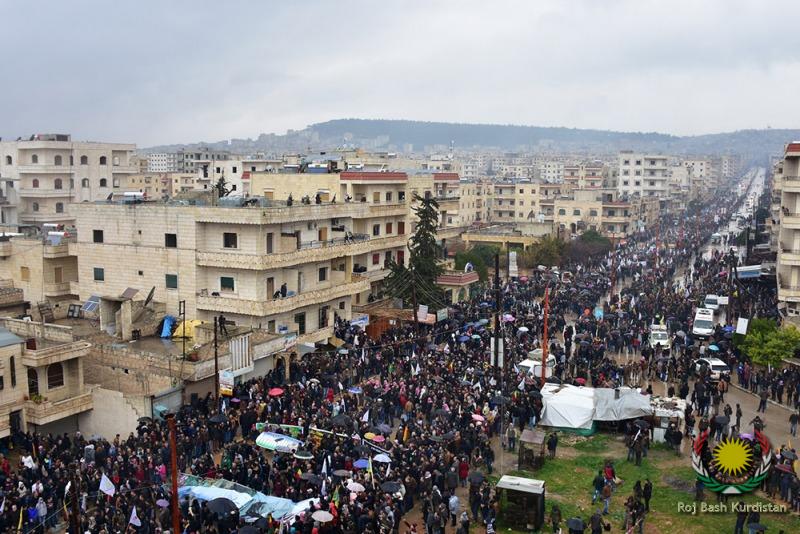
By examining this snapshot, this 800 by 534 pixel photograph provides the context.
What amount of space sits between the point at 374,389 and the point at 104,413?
1002 cm

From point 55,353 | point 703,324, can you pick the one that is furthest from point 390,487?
point 703,324

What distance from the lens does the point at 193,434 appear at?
2597 cm

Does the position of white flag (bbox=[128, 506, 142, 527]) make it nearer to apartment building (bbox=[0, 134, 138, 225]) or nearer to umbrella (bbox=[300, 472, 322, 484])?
umbrella (bbox=[300, 472, 322, 484])

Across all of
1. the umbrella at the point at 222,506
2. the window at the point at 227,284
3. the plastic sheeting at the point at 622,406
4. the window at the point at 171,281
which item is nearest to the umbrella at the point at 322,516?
the umbrella at the point at 222,506

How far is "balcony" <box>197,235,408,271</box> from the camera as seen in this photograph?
36656mm

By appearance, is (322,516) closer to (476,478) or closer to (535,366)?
(476,478)

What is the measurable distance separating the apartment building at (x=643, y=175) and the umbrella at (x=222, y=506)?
4645 inches

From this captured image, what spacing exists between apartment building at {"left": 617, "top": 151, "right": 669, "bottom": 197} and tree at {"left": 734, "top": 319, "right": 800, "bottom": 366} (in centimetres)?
9767

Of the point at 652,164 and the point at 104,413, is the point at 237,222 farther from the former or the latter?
the point at 652,164

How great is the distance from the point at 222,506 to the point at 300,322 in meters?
19.8

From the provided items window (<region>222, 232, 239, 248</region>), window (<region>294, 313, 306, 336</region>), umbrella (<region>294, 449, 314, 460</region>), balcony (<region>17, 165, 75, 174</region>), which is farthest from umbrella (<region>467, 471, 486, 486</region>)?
balcony (<region>17, 165, 75, 174</region>)

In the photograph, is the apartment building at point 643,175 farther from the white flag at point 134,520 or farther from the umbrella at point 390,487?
the white flag at point 134,520

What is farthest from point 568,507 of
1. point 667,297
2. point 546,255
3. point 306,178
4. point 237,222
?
point 546,255

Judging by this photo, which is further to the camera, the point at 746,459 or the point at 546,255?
the point at 546,255
